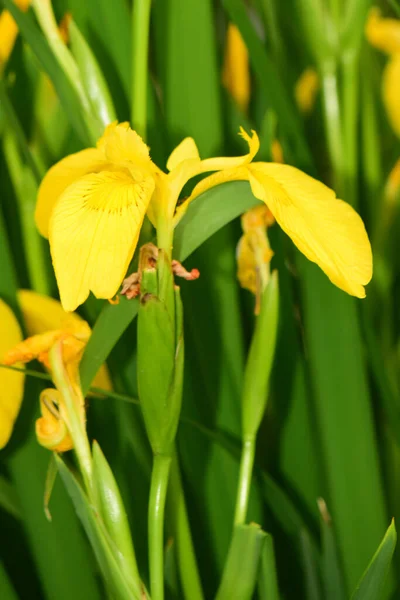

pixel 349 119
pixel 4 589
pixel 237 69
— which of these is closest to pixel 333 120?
pixel 349 119

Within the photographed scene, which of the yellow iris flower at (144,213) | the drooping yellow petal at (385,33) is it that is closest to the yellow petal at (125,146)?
the yellow iris flower at (144,213)

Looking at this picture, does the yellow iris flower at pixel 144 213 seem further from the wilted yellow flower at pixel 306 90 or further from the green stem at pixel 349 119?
the wilted yellow flower at pixel 306 90

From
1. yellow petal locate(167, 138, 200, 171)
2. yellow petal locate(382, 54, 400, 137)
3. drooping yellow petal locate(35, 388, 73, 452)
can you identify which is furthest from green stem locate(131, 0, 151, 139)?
yellow petal locate(382, 54, 400, 137)

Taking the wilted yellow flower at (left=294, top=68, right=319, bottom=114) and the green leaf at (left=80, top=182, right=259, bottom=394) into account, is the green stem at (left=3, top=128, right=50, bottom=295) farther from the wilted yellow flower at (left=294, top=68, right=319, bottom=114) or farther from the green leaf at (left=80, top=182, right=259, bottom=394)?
the wilted yellow flower at (left=294, top=68, right=319, bottom=114)

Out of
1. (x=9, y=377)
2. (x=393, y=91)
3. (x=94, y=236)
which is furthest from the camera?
(x=393, y=91)

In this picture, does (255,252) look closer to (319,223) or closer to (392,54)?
(319,223)

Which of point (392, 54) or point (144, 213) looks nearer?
point (144, 213)
